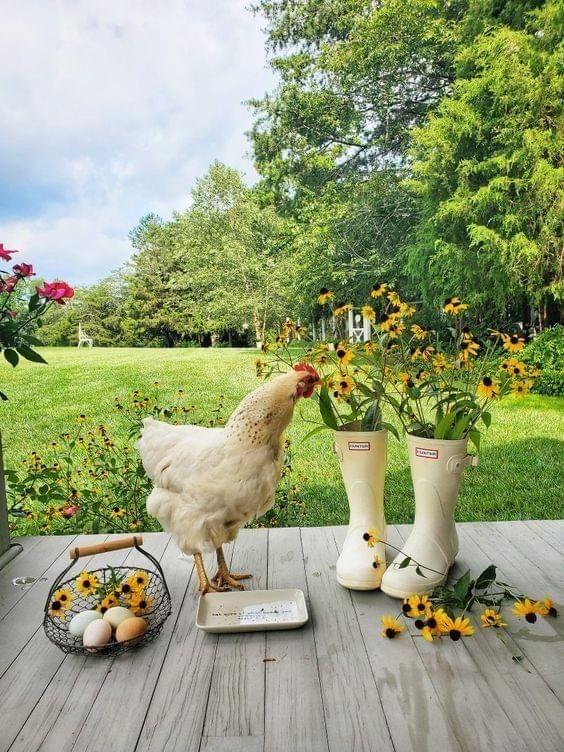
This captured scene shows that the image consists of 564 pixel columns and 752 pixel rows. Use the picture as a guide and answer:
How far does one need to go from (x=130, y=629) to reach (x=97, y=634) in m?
0.06

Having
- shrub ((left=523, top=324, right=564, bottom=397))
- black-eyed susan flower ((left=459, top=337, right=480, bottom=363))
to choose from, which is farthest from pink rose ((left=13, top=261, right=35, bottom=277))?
shrub ((left=523, top=324, right=564, bottom=397))

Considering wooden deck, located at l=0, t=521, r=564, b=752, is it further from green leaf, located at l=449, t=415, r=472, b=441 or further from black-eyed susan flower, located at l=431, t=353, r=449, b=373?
black-eyed susan flower, located at l=431, t=353, r=449, b=373

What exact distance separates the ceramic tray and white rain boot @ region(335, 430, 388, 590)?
0.13m

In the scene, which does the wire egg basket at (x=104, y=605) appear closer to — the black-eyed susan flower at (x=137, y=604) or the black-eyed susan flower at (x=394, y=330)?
the black-eyed susan flower at (x=137, y=604)

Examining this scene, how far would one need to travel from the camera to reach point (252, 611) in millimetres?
1076

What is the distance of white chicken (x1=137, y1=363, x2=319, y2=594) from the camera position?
43.3 inches

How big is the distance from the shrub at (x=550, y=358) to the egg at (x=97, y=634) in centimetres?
272

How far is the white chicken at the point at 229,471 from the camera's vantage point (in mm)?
1101

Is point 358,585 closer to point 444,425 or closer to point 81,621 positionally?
point 444,425

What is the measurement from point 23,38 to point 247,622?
2.33 m

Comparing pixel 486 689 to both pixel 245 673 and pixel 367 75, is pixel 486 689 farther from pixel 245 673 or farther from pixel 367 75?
pixel 367 75

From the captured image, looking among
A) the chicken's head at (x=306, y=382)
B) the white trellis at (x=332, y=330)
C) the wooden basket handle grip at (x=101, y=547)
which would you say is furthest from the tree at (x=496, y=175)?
the wooden basket handle grip at (x=101, y=547)

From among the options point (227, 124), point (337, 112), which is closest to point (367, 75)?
point (337, 112)

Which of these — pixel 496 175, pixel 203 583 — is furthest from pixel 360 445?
pixel 496 175
